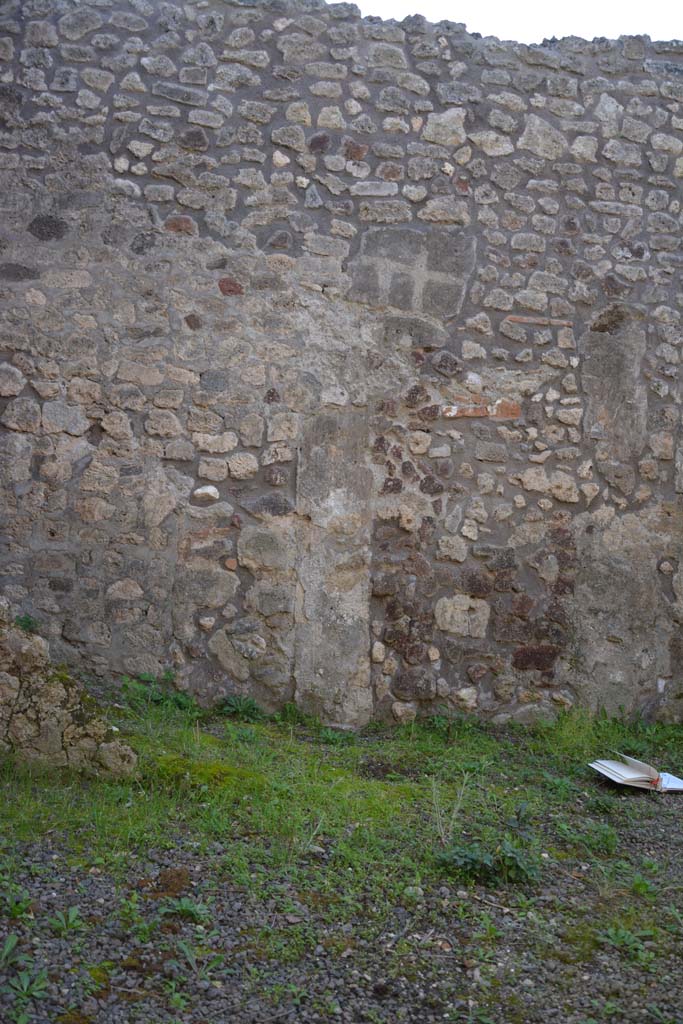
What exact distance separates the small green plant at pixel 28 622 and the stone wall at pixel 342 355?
5 centimetres

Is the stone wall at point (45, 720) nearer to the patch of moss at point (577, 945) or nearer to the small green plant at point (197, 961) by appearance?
the small green plant at point (197, 961)

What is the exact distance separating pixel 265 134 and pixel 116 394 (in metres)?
1.51

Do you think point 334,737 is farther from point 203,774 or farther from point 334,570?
point 203,774

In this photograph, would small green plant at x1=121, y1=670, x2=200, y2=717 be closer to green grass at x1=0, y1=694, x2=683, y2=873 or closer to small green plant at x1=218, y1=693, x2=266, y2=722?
green grass at x1=0, y1=694, x2=683, y2=873

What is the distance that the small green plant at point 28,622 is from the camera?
493 centimetres

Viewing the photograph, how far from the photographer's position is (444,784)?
435cm

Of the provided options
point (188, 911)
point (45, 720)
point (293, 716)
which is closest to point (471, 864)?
point (188, 911)

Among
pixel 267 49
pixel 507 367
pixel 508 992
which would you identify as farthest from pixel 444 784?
pixel 267 49

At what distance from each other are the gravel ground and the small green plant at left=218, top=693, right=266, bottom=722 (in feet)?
5.49

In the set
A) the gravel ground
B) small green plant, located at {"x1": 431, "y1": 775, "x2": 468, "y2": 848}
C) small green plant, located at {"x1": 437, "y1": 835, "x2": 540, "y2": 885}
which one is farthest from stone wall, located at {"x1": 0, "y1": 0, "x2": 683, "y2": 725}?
the gravel ground

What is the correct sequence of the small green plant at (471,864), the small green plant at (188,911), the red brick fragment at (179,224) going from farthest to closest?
the red brick fragment at (179,224) → the small green plant at (471,864) → the small green plant at (188,911)

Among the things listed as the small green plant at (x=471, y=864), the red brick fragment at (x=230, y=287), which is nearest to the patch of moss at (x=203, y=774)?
the small green plant at (x=471, y=864)

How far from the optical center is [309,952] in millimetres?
2838

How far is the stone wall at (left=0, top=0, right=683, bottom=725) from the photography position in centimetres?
507
